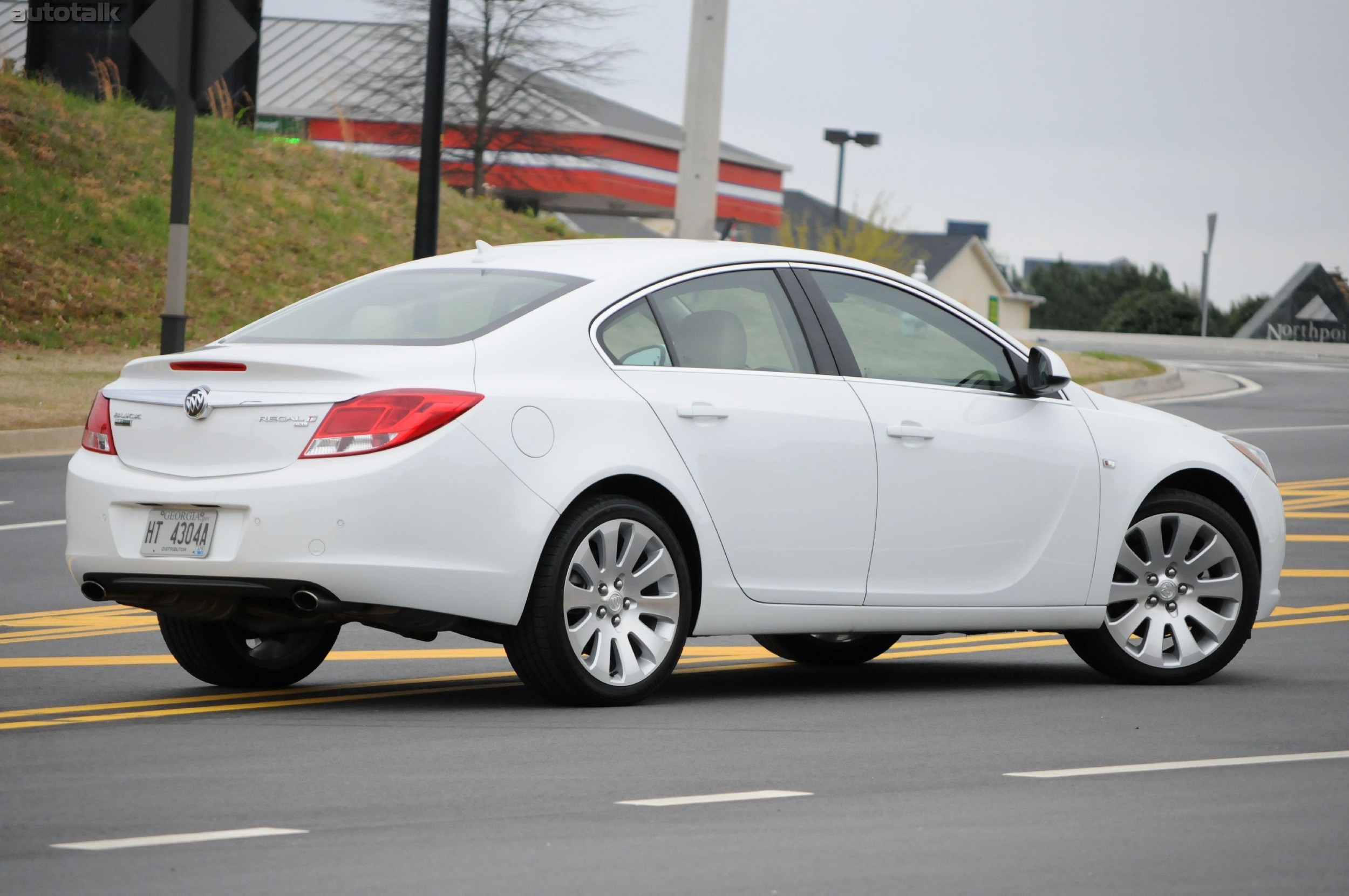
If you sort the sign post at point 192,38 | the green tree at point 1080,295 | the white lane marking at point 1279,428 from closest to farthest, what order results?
the sign post at point 192,38, the white lane marking at point 1279,428, the green tree at point 1080,295

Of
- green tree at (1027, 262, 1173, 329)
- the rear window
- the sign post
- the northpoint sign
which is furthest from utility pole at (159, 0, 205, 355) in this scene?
green tree at (1027, 262, 1173, 329)


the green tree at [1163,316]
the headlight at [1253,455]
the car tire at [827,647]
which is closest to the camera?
the headlight at [1253,455]

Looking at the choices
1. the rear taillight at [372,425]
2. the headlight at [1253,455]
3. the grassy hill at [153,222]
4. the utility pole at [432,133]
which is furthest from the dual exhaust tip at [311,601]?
the grassy hill at [153,222]

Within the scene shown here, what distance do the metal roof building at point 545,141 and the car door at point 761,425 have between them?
42681mm

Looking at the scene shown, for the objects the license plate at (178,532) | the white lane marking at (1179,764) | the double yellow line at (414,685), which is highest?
the license plate at (178,532)

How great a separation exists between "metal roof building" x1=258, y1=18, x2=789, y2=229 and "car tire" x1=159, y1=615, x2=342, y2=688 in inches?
1675

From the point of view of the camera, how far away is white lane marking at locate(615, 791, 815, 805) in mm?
5414

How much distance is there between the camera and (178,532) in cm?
667

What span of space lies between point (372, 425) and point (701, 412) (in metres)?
1.24

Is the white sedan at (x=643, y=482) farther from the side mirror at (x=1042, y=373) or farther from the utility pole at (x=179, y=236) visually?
the utility pole at (x=179, y=236)

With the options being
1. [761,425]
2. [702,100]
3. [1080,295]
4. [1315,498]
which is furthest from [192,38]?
[1080,295]

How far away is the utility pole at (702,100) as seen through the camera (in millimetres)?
23688

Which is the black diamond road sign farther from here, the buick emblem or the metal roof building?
the metal roof building

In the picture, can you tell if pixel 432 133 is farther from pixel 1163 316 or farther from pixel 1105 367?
pixel 1163 316
